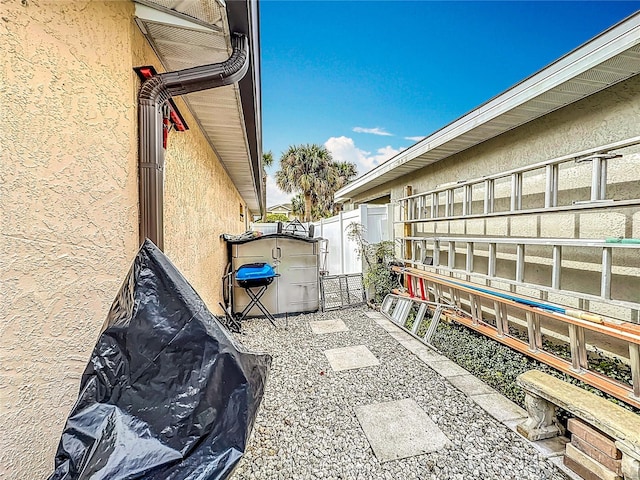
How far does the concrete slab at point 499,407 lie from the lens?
8.76 feet

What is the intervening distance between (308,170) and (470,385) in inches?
755

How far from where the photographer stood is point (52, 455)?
151cm

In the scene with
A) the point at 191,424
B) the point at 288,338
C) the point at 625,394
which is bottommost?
the point at 288,338

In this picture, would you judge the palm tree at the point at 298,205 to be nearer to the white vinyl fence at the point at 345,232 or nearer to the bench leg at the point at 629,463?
the white vinyl fence at the point at 345,232

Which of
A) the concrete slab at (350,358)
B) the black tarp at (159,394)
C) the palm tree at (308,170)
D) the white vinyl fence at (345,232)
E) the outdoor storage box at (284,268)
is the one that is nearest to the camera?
the black tarp at (159,394)

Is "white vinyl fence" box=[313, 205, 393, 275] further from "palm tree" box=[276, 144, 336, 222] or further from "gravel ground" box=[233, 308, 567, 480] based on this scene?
"palm tree" box=[276, 144, 336, 222]

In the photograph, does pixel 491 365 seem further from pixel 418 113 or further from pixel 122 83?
pixel 418 113

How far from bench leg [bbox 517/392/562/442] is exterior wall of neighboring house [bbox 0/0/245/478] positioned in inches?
126

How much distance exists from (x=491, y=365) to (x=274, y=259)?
13.3 feet

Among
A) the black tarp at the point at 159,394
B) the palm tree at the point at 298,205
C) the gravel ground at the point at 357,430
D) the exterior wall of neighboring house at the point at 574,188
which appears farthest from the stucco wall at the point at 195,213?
the palm tree at the point at 298,205

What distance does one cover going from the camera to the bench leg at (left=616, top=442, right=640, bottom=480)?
1.66 meters

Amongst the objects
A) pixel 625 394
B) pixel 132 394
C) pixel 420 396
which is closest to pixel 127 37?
pixel 132 394

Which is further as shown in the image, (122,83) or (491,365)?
(491,365)

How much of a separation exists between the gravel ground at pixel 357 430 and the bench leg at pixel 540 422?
0.36ft
